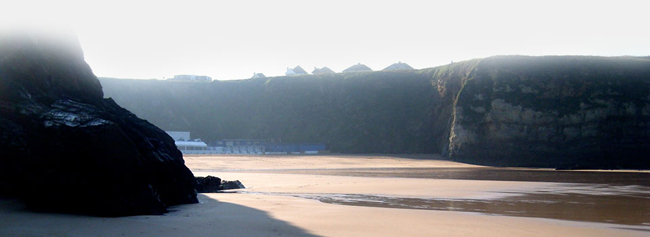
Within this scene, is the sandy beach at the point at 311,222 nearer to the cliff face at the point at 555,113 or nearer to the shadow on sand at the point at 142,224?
the shadow on sand at the point at 142,224

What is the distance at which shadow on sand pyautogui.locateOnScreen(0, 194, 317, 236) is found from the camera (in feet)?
21.9

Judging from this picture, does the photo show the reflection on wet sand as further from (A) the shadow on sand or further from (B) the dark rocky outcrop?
(A) the shadow on sand

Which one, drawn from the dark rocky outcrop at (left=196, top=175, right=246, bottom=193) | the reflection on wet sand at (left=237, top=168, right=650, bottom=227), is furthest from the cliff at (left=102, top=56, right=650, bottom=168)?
the dark rocky outcrop at (left=196, top=175, right=246, bottom=193)

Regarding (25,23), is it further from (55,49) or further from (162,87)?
(162,87)

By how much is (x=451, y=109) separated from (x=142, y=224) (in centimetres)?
4327

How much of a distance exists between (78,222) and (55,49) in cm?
465

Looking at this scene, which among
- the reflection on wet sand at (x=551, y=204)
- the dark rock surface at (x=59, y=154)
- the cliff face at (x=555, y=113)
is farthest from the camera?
the cliff face at (x=555, y=113)

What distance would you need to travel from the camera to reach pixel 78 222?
7383 mm

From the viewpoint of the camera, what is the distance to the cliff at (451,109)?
120 ft

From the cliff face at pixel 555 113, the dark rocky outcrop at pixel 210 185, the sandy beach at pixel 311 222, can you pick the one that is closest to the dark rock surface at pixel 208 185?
the dark rocky outcrop at pixel 210 185

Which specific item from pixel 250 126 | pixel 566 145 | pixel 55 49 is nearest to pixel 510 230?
pixel 55 49

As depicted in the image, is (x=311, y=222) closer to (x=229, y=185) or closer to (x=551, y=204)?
(x=551, y=204)

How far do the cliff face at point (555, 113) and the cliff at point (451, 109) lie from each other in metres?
0.07

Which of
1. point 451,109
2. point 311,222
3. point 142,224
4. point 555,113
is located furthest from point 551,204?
point 451,109
